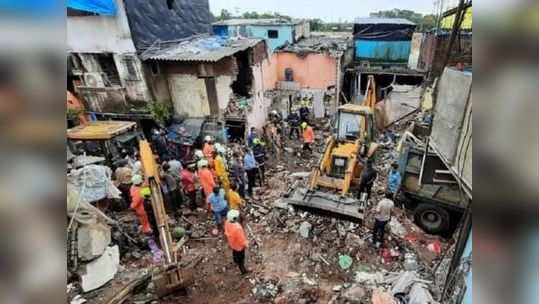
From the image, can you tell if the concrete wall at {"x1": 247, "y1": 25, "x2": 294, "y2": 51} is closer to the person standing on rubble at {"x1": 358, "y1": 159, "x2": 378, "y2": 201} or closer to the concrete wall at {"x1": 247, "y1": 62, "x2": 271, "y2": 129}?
the concrete wall at {"x1": 247, "y1": 62, "x2": 271, "y2": 129}

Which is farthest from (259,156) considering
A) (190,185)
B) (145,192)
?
(145,192)

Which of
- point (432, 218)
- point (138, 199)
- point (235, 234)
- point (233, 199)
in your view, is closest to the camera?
point (235, 234)

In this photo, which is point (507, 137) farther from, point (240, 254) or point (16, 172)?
point (240, 254)

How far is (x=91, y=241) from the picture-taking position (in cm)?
643

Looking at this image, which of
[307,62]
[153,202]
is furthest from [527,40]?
[307,62]

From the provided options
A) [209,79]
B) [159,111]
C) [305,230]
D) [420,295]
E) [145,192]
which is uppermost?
A: [209,79]

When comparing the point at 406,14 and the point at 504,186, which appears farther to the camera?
the point at 406,14

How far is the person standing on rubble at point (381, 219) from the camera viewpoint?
7502 millimetres

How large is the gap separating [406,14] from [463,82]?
42.9m

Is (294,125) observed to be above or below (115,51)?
below

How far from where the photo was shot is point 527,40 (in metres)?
0.80

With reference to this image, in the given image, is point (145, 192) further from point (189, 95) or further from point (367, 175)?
point (189, 95)

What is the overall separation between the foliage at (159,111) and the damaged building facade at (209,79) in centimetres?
44

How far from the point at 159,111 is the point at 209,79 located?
254 centimetres
